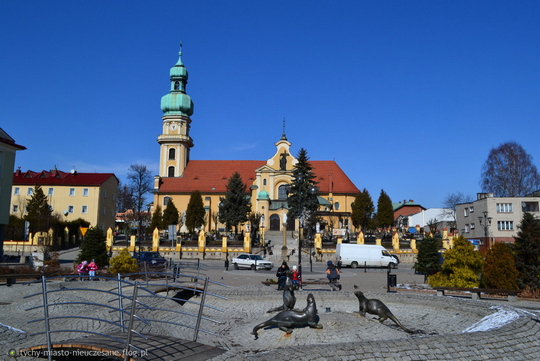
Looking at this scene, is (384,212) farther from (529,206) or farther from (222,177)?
(222,177)

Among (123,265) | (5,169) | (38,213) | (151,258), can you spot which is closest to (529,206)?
(151,258)

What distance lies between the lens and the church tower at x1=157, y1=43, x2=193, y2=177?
255 ft

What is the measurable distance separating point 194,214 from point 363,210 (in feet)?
86.7

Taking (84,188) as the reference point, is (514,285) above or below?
below

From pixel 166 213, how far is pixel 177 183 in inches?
368

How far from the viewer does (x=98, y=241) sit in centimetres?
2555

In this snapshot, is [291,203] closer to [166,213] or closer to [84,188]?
[166,213]

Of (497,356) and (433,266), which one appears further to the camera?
(433,266)

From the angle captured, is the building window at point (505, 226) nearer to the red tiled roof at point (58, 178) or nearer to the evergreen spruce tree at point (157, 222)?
the evergreen spruce tree at point (157, 222)

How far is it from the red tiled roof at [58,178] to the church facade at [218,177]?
43.3 feet

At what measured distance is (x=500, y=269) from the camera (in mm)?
18047

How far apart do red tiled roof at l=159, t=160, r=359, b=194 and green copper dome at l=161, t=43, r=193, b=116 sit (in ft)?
32.2

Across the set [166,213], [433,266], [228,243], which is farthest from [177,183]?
[433,266]

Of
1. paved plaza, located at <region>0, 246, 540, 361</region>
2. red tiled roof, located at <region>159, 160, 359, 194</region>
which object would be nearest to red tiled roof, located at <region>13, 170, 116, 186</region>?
red tiled roof, located at <region>159, 160, 359, 194</region>
